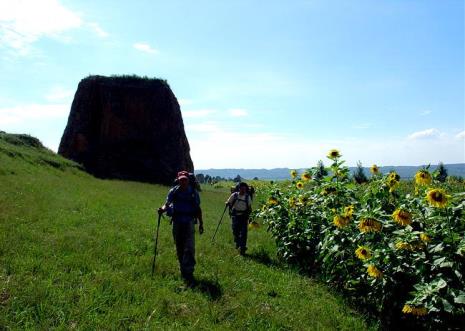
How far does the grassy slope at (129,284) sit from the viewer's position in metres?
6.90

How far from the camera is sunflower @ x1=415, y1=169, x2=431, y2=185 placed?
6.95m

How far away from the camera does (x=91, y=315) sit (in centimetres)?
677

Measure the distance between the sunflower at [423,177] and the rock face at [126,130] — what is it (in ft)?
123

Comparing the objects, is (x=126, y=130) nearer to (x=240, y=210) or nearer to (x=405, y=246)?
(x=240, y=210)

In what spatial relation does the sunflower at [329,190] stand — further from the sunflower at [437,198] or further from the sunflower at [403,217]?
the sunflower at [437,198]

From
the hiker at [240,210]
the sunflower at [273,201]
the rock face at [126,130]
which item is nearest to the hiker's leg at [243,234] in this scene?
the hiker at [240,210]

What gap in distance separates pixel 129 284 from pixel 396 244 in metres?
4.76

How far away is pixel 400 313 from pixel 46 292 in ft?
19.3

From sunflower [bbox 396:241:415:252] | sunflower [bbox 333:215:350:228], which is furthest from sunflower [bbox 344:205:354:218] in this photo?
sunflower [bbox 396:241:415:252]

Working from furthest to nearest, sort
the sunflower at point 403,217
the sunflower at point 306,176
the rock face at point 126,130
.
Answer: the rock face at point 126,130, the sunflower at point 306,176, the sunflower at point 403,217

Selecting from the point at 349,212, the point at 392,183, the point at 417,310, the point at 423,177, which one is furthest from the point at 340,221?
the point at 417,310

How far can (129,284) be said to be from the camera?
8305 millimetres

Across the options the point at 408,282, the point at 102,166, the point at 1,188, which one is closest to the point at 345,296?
the point at 408,282

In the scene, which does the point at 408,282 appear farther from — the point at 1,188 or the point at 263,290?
the point at 1,188
